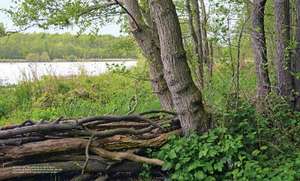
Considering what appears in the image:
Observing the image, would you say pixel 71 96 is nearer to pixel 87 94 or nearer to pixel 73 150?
pixel 87 94

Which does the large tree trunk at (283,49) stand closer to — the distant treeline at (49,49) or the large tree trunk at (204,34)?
the large tree trunk at (204,34)

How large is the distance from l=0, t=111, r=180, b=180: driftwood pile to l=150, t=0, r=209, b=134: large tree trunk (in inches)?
9.0

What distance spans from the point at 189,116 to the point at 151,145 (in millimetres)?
451

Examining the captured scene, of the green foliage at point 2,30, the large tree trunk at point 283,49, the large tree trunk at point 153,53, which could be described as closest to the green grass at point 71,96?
the large tree trunk at point 153,53

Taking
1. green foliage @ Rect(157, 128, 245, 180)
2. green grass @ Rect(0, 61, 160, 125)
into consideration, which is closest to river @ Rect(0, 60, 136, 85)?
green grass @ Rect(0, 61, 160, 125)

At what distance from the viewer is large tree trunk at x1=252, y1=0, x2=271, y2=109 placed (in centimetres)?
552

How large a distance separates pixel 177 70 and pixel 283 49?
1.72 m

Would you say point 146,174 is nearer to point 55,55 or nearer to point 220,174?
point 220,174

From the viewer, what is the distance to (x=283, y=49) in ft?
18.3

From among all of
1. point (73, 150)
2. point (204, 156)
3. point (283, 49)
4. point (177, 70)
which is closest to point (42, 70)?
point (283, 49)

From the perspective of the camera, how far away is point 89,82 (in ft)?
40.1

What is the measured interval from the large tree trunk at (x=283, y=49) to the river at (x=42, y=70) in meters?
6.19

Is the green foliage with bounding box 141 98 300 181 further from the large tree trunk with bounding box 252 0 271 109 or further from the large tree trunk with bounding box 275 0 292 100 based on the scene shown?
the large tree trunk with bounding box 275 0 292 100

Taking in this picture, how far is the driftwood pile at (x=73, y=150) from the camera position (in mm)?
4285
